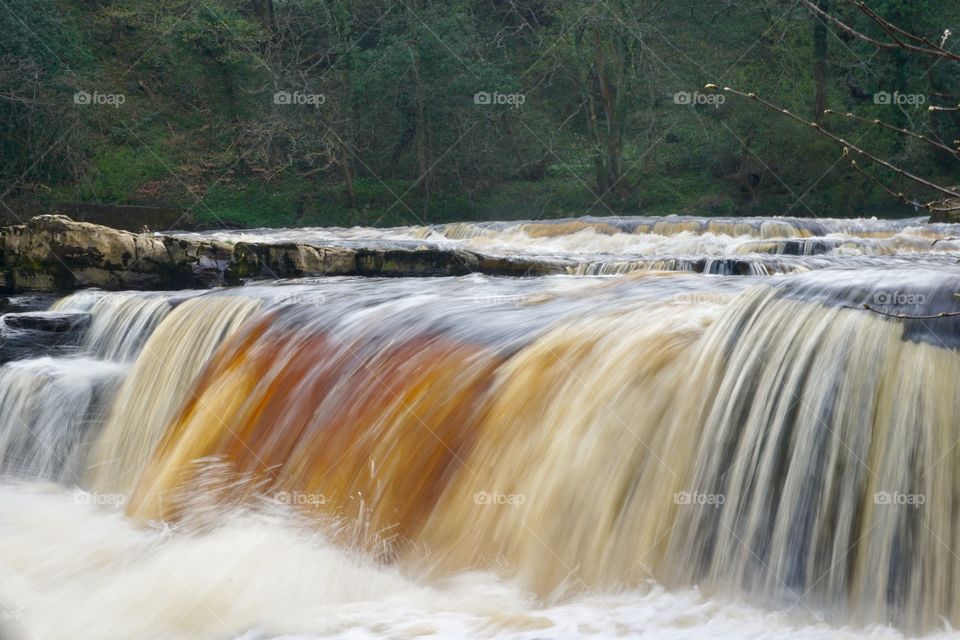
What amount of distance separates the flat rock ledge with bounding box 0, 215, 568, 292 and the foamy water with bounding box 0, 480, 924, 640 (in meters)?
4.24

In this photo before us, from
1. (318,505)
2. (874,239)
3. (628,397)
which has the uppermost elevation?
(874,239)

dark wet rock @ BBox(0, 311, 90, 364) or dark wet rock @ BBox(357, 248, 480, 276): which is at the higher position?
dark wet rock @ BBox(357, 248, 480, 276)

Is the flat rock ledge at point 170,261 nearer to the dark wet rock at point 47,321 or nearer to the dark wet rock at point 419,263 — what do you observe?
the dark wet rock at point 419,263

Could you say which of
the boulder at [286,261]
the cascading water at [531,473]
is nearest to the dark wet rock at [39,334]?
the cascading water at [531,473]

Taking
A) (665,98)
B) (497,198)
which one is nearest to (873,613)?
(497,198)

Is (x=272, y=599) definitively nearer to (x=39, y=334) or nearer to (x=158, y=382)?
(x=158, y=382)

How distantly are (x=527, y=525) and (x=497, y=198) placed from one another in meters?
24.0

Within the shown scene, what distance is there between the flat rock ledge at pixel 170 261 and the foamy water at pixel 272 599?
4243 millimetres

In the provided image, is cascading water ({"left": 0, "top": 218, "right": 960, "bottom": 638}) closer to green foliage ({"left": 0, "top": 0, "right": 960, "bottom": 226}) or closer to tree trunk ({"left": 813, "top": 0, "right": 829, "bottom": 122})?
green foliage ({"left": 0, "top": 0, "right": 960, "bottom": 226})

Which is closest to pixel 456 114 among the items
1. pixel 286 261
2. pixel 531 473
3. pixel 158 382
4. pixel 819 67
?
pixel 819 67

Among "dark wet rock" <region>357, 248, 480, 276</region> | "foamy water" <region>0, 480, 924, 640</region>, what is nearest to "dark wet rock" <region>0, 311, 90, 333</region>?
"dark wet rock" <region>357, 248, 480, 276</region>

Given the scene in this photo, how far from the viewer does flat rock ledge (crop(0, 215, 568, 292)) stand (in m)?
9.00

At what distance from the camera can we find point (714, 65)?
28.9 meters

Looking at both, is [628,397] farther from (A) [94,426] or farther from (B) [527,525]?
(A) [94,426]
